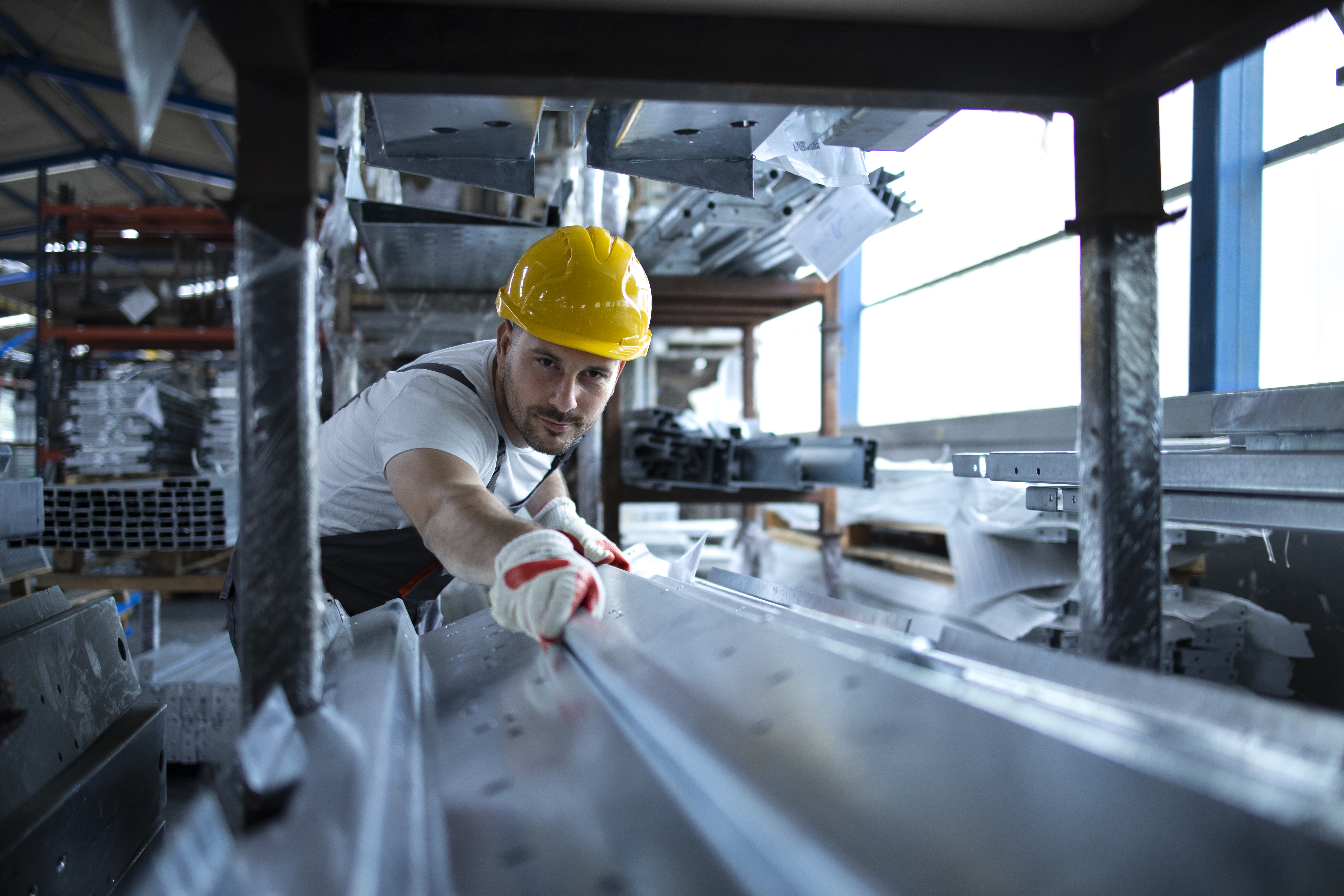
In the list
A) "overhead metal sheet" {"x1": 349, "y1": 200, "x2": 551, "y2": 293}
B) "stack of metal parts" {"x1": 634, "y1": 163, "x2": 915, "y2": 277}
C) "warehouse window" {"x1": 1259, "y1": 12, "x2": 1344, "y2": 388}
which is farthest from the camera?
"warehouse window" {"x1": 1259, "y1": 12, "x2": 1344, "y2": 388}

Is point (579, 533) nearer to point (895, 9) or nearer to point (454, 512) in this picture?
point (454, 512)

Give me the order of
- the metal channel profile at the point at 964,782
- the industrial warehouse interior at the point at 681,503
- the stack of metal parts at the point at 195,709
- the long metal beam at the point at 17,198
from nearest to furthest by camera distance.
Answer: the metal channel profile at the point at 964,782
the industrial warehouse interior at the point at 681,503
the stack of metal parts at the point at 195,709
the long metal beam at the point at 17,198

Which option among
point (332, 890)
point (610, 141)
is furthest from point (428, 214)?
point (332, 890)

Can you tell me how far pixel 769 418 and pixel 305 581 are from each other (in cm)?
865

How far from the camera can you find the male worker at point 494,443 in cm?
130

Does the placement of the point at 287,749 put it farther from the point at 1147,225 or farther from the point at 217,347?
the point at 217,347

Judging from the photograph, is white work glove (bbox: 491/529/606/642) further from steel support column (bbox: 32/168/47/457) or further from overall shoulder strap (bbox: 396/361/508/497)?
steel support column (bbox: 32/168/47/457)

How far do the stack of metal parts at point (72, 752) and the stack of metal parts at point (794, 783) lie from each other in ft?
1.79

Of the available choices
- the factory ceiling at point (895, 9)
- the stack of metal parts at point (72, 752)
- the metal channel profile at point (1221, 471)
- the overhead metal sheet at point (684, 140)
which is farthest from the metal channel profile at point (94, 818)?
the metal channel profile at point (1221, 471)

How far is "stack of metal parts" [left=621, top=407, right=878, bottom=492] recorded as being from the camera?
349 cm

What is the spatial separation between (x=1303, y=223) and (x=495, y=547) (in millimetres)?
3989

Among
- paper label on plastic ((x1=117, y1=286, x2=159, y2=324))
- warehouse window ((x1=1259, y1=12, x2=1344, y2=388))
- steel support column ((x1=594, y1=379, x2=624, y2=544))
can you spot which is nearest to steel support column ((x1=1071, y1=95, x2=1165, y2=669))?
steel support column ((x1=594, y1=379, x2=624, y2=544))

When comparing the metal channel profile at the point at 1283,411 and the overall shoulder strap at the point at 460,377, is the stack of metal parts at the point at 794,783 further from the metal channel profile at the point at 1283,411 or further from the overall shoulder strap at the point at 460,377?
the metal channel profile at the point at 1283,411

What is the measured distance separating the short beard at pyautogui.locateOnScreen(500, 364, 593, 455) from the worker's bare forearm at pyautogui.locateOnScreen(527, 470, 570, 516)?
0.36m
